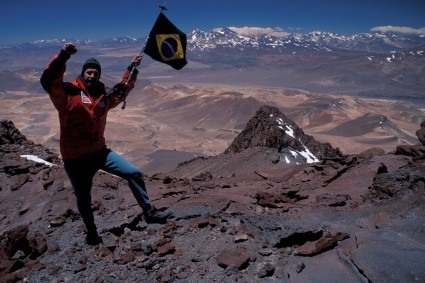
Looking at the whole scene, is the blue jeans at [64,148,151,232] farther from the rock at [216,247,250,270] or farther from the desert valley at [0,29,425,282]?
the rock at [216,247,250,270]

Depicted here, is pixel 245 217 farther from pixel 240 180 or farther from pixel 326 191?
pixel 240 180

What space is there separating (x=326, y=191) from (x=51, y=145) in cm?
6252

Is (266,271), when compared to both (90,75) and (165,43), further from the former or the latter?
(165,43)

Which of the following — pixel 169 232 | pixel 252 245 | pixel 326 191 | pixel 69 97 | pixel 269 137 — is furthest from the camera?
pixel 269 137

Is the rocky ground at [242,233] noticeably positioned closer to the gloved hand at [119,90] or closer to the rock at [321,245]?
the rock at [321,245]

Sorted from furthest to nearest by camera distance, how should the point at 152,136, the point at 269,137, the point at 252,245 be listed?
1. the point at 152,136
2. the point at 269,137
3. the point at 252,245

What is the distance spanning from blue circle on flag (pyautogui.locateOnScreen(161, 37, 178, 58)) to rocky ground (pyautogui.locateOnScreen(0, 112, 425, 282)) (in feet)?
7.77

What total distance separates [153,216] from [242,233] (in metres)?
1.25

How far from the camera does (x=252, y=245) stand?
4.20 m

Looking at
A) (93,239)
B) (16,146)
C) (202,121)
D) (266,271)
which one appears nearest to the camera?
(266,271)

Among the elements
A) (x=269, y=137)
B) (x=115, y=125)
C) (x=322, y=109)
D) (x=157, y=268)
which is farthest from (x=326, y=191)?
(x=322, y=109)

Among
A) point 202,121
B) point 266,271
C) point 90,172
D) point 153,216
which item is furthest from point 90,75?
point 202,121

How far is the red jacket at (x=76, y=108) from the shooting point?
3.67 m

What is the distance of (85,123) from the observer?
404 cm
